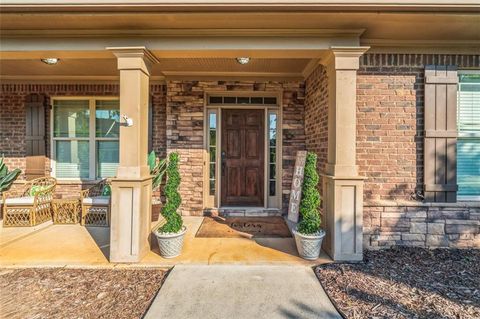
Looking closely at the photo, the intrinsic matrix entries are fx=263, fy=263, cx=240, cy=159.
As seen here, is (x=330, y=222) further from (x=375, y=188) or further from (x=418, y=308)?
(x=418, y=308)

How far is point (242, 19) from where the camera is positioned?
2.75 m

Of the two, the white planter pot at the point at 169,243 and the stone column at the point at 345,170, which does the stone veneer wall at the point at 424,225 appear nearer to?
the stone column at the point at 345,170

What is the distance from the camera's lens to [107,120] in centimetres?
518

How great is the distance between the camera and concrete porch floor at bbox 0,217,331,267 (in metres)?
2.91

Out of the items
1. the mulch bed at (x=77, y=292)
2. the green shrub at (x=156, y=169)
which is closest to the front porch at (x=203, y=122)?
the green shrub at (x=156, y=169)

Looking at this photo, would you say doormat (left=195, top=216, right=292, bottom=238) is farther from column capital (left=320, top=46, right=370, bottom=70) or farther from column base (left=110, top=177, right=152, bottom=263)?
column capital (left=320, top=46, right=370, bottom=70)

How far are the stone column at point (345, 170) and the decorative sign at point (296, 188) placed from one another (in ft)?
4.48

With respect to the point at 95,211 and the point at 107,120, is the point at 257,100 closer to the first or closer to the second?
the point at 107,120

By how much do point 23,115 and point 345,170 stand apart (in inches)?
230

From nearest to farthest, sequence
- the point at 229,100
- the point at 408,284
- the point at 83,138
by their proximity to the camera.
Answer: the point at 408,284 → the point at 229,100 → the point at 83,138

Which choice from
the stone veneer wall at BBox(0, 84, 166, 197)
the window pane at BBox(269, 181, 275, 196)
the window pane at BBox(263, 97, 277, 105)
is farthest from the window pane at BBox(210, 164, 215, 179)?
the window pane at BBox(263, 97, 277, 105)

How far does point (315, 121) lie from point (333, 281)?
2.39 m

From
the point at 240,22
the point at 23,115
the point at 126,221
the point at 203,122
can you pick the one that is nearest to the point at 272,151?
the point at 203,122

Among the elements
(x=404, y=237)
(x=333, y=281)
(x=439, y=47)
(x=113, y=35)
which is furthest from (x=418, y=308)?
(x=113, y=35)
